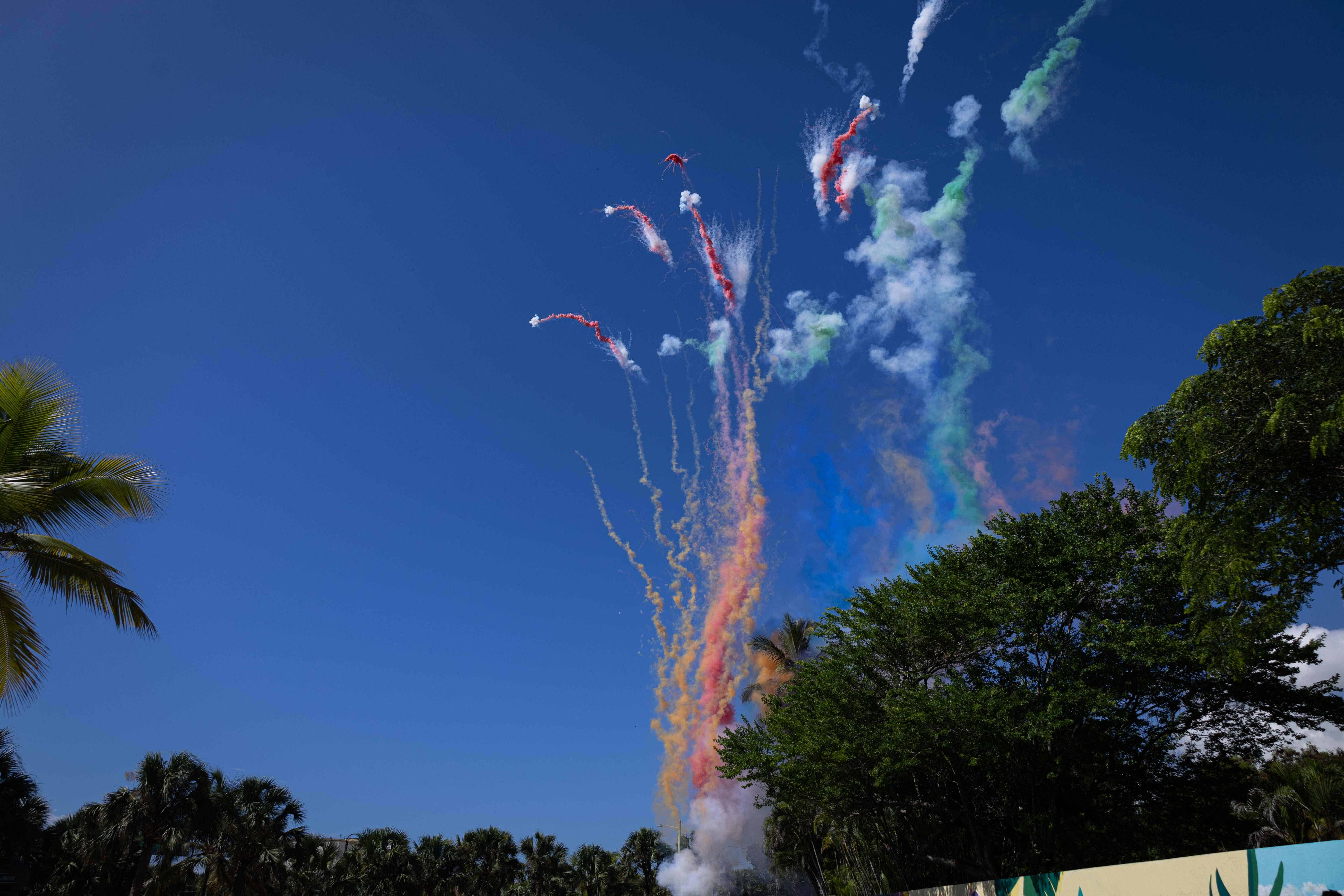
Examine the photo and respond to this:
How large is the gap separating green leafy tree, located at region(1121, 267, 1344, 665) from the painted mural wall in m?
4.21

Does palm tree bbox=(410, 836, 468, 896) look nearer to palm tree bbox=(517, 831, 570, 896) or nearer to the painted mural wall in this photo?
palm tree bbox=(517, 831, 570, 896)

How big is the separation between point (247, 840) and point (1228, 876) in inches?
1241

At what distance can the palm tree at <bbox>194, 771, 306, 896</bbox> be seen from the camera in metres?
28.2

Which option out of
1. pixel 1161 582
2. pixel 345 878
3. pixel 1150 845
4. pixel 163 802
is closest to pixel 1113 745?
pixel 1150 845

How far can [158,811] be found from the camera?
85.8 ft

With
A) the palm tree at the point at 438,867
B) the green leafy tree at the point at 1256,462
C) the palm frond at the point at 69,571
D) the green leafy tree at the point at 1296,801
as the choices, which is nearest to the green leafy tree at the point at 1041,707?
the green leafy tree at the point at 1296,801

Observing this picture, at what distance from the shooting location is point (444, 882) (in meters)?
44.4

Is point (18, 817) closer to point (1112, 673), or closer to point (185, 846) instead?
point (185, 846)

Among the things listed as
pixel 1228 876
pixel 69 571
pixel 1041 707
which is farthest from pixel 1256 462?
pixel 69 571

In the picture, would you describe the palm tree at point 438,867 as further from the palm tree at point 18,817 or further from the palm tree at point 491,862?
the palm tree at point 18,817

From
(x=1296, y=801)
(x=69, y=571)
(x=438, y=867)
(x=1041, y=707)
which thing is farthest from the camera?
(x=438, y=867)

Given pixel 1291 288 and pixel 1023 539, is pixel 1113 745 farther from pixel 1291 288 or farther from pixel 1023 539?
pixel 1291 288

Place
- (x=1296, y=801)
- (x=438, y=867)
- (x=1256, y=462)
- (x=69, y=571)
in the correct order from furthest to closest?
(x=438, y=867) < (x=1296, y=801) < (x=1256, y=462) < (x=69, y=571)

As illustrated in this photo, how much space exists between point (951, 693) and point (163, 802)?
26464mm
